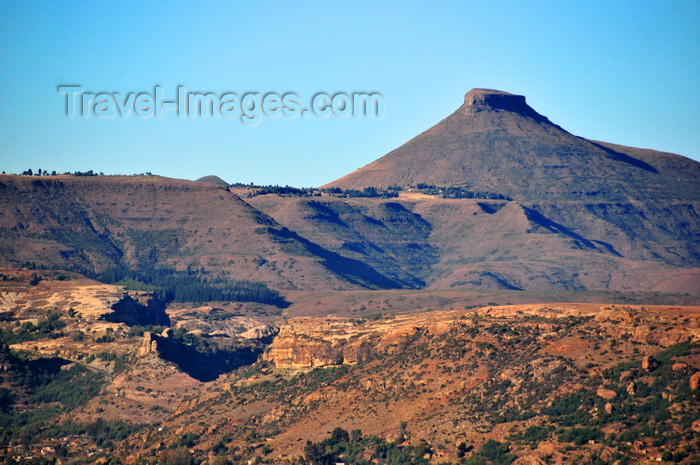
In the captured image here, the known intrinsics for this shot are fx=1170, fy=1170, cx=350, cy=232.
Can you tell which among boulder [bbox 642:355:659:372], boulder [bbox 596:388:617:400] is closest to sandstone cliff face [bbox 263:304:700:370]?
boulder [bbox 642:355:659:372]

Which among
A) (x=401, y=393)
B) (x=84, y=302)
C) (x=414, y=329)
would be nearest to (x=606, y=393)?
(x=401, y=393)

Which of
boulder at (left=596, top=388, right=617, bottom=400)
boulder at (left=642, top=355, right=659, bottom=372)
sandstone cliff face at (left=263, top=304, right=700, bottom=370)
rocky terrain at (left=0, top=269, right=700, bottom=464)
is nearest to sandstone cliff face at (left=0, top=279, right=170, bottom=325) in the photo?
rocky terrain at (left=0, top=269, right=700, bottom=464)

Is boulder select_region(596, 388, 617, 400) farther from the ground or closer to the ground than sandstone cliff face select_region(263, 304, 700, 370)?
closer to the ground

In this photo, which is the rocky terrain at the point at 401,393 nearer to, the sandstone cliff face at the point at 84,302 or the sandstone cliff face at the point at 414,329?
the sandstone cliff face at the point at 414,329

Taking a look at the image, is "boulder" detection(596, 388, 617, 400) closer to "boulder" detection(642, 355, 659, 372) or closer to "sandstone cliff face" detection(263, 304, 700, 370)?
"boulder" detection(642, 355, 659, 372)

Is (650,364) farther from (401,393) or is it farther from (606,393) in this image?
(401,393)

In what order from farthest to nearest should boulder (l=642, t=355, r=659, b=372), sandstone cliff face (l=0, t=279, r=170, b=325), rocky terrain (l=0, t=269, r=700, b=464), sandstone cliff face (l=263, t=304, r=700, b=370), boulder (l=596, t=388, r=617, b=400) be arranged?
1. sandstone cliff face (l=0, t=279, r=170, b=325)
2. sandstone cliff face (l=263, t=304, r=700, b=370)
3. boulder (l=642, t=355, r=659, b=372)
4. boulder (l=596, t=388, r=617, b=400)
5. rocky terrain (l=0, t=269, r=700, b=464)

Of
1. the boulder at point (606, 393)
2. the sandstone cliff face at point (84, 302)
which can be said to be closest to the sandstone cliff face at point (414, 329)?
the boulder at point (606, 393)

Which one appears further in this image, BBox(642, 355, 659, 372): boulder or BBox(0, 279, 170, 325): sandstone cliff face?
BBox(0, 279, 170, 325): sandstone cliff face

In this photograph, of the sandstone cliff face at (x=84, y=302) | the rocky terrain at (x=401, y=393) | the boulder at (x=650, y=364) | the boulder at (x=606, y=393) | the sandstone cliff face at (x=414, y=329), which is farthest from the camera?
the sandstone cliff face at (x=84, y=302)

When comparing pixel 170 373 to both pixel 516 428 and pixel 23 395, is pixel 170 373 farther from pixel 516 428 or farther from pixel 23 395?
pixel 516 428

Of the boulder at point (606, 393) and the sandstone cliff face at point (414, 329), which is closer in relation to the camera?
the boulder at point (606, 393)

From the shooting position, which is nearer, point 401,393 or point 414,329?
point 401,393

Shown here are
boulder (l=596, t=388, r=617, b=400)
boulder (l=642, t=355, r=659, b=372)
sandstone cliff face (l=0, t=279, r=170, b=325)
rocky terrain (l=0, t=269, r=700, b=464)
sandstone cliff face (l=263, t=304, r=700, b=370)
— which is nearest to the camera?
rocky terrain (l=0, t=269, r=700, b=464)
